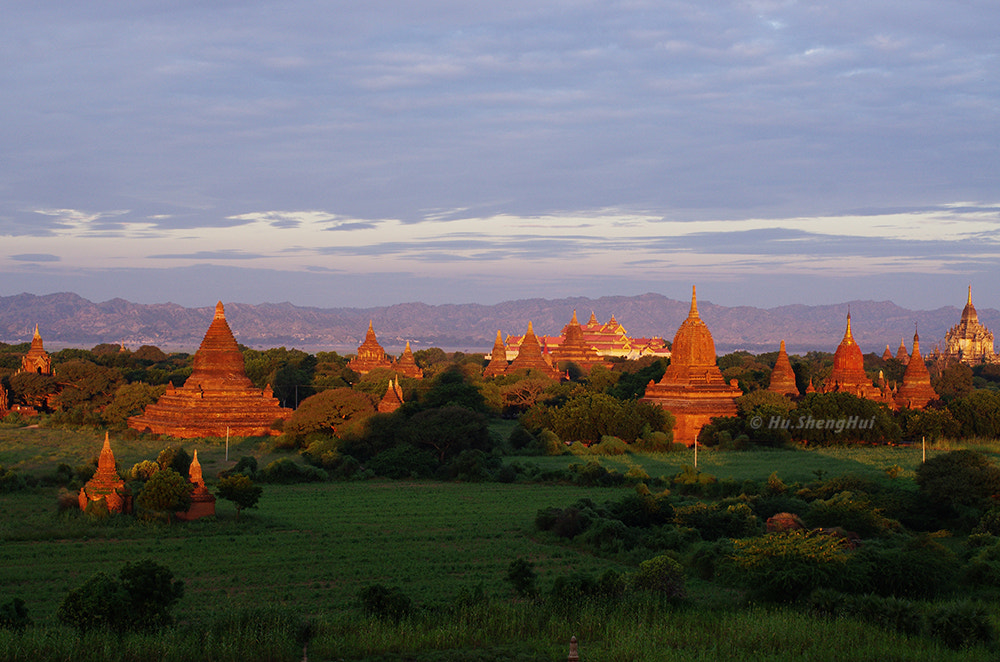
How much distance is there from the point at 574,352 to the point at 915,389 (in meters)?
50.6

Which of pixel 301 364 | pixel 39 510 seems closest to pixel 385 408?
pixel 39 510

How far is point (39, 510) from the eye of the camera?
1314 inches

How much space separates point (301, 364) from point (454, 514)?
70.0m

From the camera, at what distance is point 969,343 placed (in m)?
135

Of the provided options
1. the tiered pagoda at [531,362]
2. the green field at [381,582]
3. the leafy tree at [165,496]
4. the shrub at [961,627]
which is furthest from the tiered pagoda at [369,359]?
the shrub at [961,627]

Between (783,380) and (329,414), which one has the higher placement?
(783,380)

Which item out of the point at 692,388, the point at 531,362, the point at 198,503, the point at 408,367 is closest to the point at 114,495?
the point at 198,503

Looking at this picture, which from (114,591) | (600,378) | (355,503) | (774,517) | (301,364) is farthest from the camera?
(301,364)

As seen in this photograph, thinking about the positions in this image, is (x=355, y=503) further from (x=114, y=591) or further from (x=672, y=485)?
(x=114, y=591)

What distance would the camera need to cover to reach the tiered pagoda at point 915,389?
71.1 meters

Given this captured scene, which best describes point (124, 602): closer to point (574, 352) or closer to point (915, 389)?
point (915, 389)

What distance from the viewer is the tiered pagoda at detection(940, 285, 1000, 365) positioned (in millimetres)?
134875

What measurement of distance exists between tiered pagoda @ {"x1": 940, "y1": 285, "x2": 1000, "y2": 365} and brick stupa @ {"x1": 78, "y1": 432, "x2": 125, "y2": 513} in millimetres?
120380

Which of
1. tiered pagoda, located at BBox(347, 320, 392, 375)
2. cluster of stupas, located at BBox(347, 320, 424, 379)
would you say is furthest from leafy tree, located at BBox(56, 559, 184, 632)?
tiered pagoda, located at BBox(347, 320, 392, 375)
